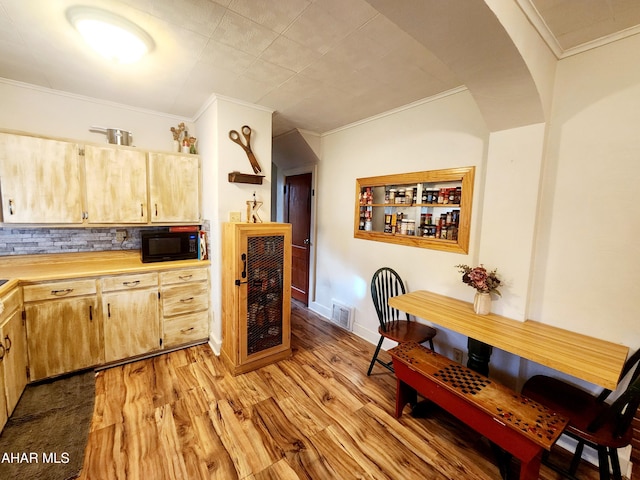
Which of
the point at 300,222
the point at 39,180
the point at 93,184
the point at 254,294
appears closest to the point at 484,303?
the point at 254,294

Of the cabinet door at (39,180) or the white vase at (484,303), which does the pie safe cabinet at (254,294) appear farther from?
the white vase at (484,303)

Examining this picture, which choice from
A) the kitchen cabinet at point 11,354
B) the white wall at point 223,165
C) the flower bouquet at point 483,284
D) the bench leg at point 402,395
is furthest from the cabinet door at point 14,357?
the flower bouquet at point 483,284

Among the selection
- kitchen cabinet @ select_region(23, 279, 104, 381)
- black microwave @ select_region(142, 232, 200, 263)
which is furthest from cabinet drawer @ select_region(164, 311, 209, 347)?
black microwave @ select_region(142, 232, 200, 263)

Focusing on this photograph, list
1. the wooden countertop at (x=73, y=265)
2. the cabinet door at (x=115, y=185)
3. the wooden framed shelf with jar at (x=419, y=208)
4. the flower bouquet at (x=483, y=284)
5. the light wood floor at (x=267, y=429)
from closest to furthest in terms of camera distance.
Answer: the light wood floor at (x=267, y=429) < the flower bouquet at (x=483, y=284) < the wooden countertop at (x=73, y=265) < the wooden framed shelf with jar at (x=419, y=208) < the cabinet door at (x=115, y=185)

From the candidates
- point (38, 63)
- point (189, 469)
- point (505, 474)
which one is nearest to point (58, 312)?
point (189, 469)

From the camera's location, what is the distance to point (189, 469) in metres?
1.54

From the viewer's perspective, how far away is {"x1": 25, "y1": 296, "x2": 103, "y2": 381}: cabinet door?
2.11 metres

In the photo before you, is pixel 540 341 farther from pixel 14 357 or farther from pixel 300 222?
pixel 14 357

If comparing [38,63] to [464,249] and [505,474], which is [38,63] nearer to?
[464,249]

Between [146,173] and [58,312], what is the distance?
1.44m

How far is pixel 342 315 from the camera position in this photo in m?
3.44

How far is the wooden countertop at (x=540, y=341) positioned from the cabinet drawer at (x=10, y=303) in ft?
8.95

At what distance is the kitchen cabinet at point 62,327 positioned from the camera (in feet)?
6.89

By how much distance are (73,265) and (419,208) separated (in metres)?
3.39
